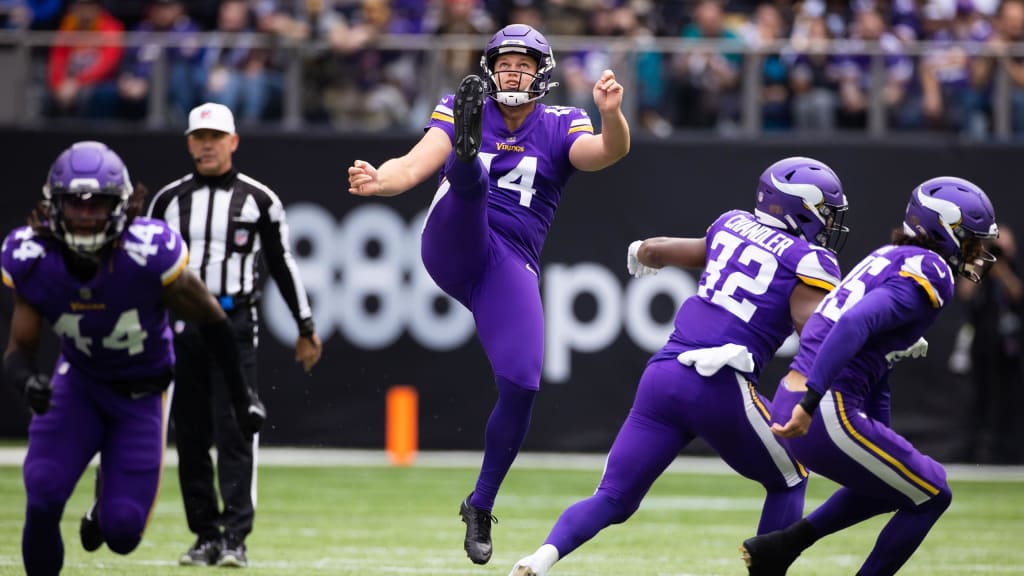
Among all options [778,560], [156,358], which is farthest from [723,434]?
[156,358]

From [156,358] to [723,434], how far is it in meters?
2.12

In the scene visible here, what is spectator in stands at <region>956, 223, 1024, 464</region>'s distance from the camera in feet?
42.2

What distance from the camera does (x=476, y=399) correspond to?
13.3m

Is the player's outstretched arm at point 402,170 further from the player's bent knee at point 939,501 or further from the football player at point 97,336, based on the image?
the player's bent knee at point 939,501

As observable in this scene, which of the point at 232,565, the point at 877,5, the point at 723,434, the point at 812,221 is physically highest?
the point at 877,5

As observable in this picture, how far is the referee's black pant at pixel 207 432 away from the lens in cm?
752

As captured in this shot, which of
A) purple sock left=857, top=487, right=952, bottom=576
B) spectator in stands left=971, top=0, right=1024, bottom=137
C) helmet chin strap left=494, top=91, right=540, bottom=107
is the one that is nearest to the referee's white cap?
helmet chin strap left=494, top=91, right=540, bottom=107

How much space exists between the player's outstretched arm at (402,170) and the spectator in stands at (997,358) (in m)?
7.66

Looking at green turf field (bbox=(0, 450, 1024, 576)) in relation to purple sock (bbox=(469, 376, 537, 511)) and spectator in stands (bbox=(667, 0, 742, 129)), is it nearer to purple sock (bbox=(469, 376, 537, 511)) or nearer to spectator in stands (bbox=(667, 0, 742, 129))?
purple sock (bbox=(469, 376, 537, 511))

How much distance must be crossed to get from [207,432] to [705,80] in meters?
6.75

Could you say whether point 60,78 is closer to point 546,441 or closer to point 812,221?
point 546,441

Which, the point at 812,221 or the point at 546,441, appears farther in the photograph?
the point at 546,441

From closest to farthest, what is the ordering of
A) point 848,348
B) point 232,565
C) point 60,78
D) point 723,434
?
point 848,348
point 723,434
point 232,565
point 60,78

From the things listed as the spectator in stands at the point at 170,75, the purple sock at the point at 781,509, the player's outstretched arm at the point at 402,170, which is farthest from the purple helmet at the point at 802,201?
the spectator in stands at the point at 170,75
